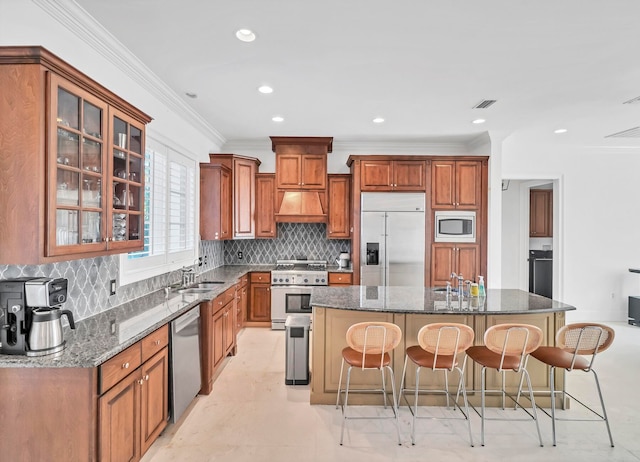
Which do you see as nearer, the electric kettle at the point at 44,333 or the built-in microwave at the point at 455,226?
the electric kettle at the point at 44,333

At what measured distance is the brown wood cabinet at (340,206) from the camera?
18.3ft

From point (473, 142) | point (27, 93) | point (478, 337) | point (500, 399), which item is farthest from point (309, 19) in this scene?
point (473, 142)

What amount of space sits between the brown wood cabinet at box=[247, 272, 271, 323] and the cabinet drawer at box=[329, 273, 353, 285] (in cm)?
98

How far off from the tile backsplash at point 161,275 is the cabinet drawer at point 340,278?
2.23ft

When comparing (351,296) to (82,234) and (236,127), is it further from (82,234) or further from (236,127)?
(236,127)

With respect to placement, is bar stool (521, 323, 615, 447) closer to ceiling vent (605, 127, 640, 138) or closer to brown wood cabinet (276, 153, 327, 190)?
brown wood cabinet (276, 153, 327, 190)

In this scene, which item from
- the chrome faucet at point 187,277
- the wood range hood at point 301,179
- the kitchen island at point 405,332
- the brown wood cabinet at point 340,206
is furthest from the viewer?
the brown wood cabinet at point 340,206

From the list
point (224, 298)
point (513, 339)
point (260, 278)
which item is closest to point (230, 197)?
point (260, 278)

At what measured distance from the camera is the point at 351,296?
324 centimetres

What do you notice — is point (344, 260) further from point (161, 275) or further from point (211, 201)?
point (161, 275)

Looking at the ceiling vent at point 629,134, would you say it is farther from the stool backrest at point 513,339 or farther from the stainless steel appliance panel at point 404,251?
the stool backrest at point 513,339

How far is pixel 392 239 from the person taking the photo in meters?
5.09

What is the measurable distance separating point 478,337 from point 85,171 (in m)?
3.21

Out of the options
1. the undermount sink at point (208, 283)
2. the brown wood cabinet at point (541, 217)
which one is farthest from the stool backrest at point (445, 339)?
the brown wood cabinet at point (541, 217)
